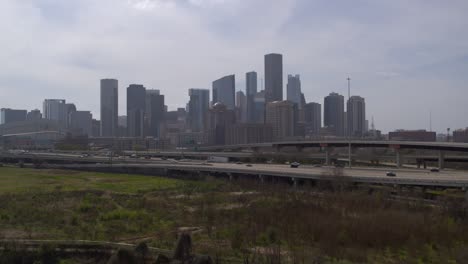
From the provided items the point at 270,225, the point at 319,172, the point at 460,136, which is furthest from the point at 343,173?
the point at 460,136

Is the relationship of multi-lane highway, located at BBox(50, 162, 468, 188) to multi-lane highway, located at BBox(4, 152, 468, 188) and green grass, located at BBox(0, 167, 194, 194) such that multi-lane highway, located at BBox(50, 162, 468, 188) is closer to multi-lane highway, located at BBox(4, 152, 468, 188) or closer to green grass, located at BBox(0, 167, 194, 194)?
multi-lane highway, located at BBox(4, 152, 468, 188)

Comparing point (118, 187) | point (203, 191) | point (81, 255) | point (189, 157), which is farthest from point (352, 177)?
point (189, 157)

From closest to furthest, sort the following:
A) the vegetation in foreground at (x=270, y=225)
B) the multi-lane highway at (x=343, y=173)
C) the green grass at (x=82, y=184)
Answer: the vegetation in foreground at (x=270, y=225) → the multi-lane highway at (x=343, y=173) → the green grass at (x=82, y=184)

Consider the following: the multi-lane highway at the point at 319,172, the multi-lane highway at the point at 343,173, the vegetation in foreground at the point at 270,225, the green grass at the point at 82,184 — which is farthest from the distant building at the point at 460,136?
the vegetation in foreground at the point at 270,225

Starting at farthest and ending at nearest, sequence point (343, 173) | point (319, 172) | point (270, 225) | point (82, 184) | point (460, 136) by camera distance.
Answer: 1. point (460, 136)
2. point (319, 172)
3. point (82, 184)
4. point (343, 173)
5. point (270, 225)

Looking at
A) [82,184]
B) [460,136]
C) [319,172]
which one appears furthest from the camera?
[460,136]

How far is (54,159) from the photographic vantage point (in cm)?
11125

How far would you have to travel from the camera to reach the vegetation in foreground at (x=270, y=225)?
2255 cm

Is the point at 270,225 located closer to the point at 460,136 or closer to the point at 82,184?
the point at 82,184

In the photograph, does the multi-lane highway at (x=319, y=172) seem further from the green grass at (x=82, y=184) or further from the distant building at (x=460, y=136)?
the distant building at (x=460, y=136)

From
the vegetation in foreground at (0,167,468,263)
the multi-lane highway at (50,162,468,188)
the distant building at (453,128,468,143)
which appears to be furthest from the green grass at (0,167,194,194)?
the distant building at (453,128,468,143)

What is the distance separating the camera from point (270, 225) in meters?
28.6

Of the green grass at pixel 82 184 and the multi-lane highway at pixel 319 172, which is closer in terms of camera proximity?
the multi-lane highway at pixel 319 172

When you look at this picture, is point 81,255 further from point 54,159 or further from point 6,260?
point 54,159
